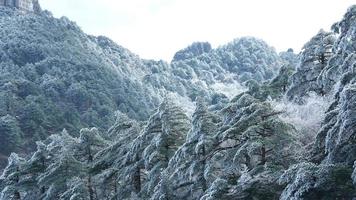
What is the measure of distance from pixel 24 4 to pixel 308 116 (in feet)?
564

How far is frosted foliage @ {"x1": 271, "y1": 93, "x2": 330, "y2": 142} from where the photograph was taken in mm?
20672

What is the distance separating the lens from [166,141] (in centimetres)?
2394

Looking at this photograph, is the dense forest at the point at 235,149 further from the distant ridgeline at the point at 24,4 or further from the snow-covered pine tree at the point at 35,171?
the distant ridgeline at the point at 24,4

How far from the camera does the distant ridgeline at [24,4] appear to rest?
180 meters

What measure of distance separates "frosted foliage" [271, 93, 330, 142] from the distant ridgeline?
16683cm

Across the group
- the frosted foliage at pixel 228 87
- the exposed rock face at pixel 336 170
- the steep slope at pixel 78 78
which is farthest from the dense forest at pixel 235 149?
the frosted foliage at pixel 228 87

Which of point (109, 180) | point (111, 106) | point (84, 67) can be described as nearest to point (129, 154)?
point (109, 180)

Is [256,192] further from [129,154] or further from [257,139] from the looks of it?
[129,154]

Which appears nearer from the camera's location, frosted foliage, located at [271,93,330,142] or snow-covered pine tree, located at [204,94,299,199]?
snow-covered pine tree, located at [204,94,299,199]

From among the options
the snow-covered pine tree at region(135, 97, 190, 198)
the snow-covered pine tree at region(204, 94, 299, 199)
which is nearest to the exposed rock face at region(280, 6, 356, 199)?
the snow-covered pine tree at region(204, 94, 299, 199)

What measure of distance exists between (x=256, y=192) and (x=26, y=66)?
10995cm

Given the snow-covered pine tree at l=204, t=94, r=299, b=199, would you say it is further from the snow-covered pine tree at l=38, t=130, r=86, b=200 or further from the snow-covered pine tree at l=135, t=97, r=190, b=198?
the snow-covered pine tree at l=38, t=130, r=86, b=200

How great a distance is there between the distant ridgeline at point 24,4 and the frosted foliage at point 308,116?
167 metres

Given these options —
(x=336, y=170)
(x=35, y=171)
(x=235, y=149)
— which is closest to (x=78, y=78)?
(x=35, y=171)
